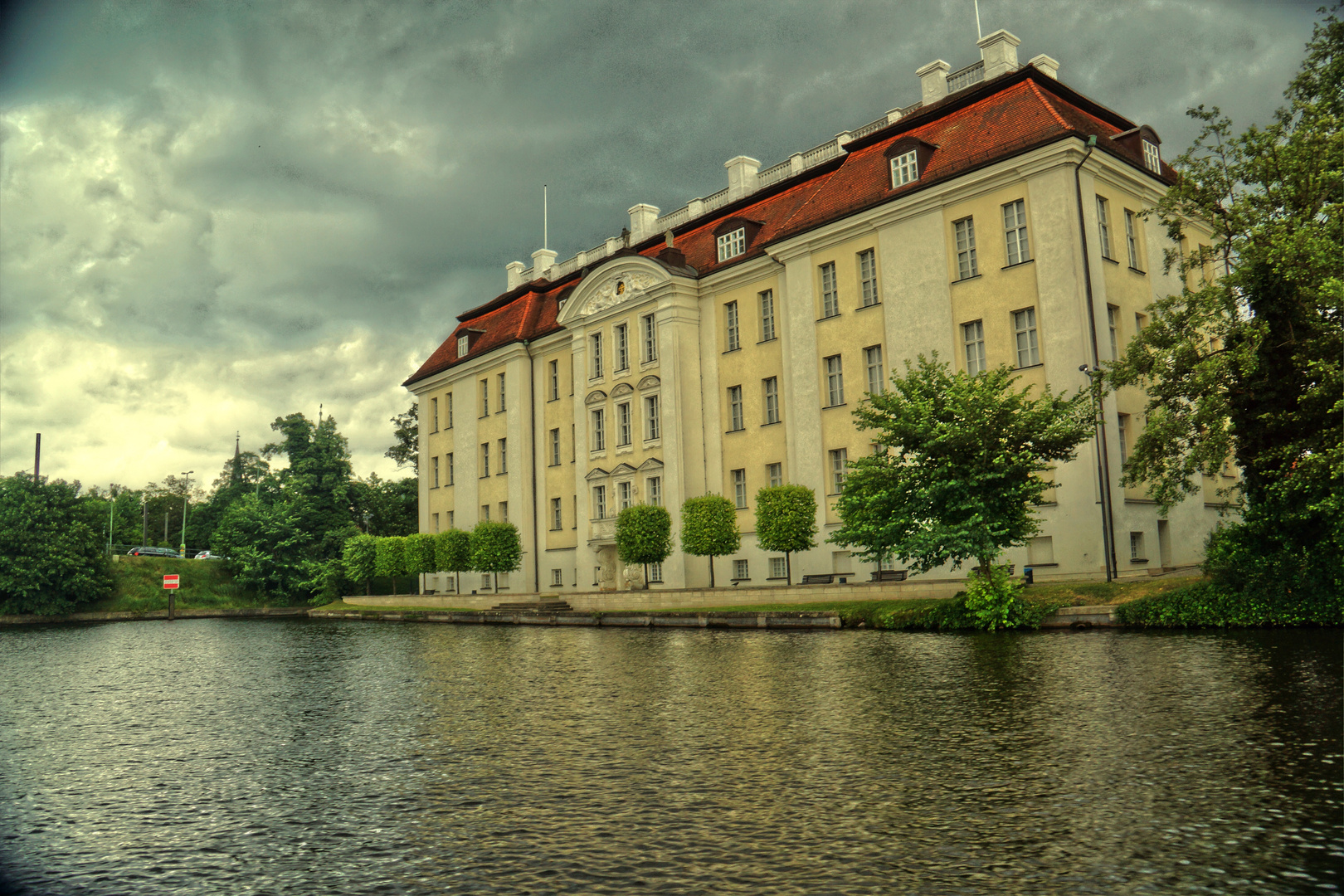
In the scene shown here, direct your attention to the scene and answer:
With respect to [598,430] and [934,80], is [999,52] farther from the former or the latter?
[598,430]

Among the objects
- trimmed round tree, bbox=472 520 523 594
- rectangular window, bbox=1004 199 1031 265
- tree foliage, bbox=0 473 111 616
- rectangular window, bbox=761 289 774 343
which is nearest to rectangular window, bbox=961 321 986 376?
rectangular window, bbox=1004 199 1031 265

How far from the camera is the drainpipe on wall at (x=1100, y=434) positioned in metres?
28.0

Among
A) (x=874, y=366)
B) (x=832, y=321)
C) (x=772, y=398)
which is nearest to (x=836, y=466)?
(x=874, y=366)

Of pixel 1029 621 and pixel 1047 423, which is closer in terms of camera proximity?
pixel 1029 621

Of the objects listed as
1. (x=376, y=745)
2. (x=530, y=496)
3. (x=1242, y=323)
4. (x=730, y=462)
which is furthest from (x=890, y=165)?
(x=376, y=745)

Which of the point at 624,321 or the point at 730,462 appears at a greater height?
the point at 624,321

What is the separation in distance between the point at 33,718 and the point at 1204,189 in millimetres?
24641

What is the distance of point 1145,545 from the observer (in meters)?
29.9

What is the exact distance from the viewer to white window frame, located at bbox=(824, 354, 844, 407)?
120ft

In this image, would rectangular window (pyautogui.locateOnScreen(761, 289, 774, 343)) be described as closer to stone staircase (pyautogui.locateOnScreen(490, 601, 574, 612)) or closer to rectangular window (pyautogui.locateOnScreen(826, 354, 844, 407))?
rectangular window (pyautogui.locateOnScreen(826, 354, 844, 407))

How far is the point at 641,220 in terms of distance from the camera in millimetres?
52062

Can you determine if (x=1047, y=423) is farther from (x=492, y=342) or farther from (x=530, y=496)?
(x=492, y=342)

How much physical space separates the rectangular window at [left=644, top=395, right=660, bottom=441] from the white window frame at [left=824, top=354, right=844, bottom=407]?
9572 mm

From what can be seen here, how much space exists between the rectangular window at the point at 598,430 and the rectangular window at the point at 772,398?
10.00 metres
